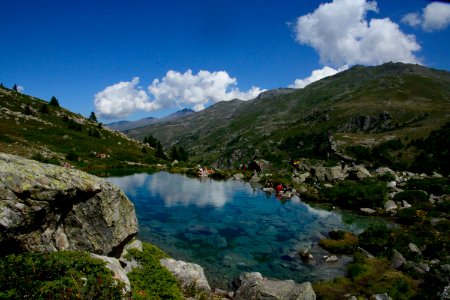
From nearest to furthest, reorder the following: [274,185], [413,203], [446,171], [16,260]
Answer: [16,260] → [413,203] → [274,185] → [446,171]

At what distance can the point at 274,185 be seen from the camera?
7788cm

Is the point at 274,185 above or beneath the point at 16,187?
beneath

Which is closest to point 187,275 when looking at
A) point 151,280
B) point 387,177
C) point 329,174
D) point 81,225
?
point 151,280

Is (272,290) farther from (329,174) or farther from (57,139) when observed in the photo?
(57,139)

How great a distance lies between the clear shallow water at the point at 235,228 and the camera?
30688 millimetres

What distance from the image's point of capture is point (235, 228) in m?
43.9

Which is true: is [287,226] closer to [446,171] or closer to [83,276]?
[83,276]

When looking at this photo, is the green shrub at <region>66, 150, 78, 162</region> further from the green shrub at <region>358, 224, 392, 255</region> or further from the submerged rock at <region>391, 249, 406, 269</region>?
the submerged rock at <region>391, 249, 406, 269</region>

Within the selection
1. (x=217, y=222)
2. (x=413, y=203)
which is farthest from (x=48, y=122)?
(x=413, y=203)

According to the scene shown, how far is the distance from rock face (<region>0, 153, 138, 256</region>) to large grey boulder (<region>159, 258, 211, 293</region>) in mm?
3275

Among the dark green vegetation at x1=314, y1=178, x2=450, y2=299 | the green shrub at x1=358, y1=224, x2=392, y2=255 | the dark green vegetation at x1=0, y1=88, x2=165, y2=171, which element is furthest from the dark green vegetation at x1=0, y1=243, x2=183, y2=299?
the dark green vegetation at x1=0, y1=88, x2=165, y2=171

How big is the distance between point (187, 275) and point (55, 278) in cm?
1003

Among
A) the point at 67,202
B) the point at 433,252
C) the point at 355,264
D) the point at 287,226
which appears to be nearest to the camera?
the point at 67,202

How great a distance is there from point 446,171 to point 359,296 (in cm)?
A: 8372
